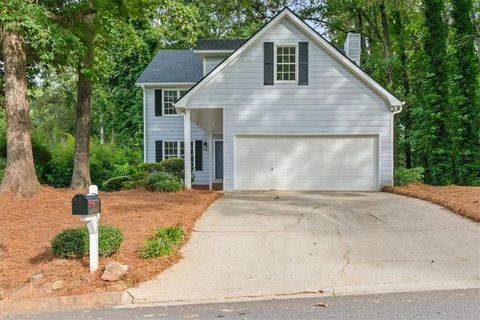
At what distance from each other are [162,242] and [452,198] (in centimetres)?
902

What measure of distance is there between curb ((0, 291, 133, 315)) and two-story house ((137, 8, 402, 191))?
11.8 m

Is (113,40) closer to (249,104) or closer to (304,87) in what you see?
(249,104)

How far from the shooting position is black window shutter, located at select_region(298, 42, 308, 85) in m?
Result: 18.4

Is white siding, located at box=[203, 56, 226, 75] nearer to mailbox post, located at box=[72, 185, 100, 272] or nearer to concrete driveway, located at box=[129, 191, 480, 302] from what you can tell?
concrete driveway, located at box=[129, 191, 480, 302]

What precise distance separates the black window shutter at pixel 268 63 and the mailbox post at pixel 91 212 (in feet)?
39.8

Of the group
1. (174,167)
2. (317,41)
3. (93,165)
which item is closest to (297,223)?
(317,41)

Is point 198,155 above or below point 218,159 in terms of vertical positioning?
above

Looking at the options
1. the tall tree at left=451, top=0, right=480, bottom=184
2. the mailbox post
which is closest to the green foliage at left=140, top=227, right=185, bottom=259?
the mailbox post

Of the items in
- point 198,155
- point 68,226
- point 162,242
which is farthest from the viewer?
point 198,155

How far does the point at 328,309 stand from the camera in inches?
227

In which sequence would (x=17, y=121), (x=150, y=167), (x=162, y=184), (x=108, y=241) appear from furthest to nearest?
Result: (x=150, y=167) → (x=162, y=184) → (x=17, y=121) → (x=108, y=241)

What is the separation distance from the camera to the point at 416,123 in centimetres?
2625

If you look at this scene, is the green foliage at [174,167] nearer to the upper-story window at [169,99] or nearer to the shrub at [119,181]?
the shrub at [119,181]

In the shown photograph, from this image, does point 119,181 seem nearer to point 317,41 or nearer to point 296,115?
point 296,115
